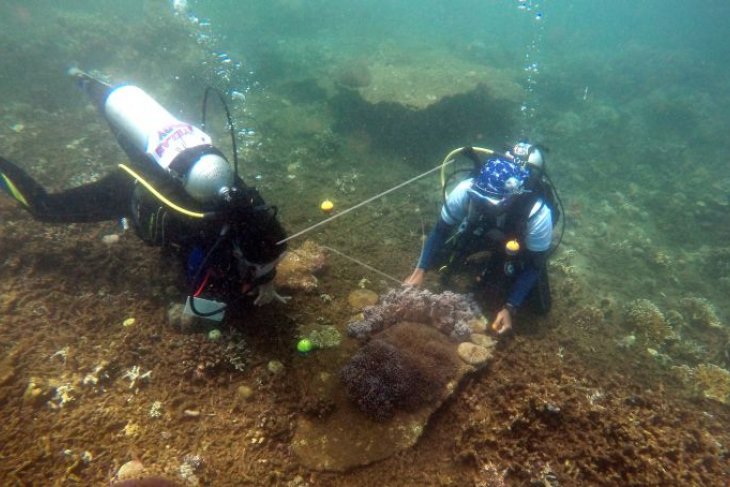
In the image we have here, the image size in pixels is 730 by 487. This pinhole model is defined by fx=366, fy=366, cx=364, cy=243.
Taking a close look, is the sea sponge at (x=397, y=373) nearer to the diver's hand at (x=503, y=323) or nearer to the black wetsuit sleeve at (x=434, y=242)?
the diver's hand at (x=503, y=323)

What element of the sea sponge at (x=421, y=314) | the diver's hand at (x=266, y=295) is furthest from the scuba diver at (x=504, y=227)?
the diver's hand at (x=266, y=295)

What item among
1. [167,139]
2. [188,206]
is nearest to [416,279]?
[188,206]

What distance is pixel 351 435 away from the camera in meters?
3.73

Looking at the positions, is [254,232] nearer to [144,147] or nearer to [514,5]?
[144,147]

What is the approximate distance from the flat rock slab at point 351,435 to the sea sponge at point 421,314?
836mm

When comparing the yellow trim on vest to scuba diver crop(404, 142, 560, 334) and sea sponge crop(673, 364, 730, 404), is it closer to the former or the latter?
scuba diver crop(404, 142, 560, 334)

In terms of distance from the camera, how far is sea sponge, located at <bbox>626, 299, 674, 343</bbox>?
6.42 metres

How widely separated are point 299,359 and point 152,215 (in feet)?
8.01

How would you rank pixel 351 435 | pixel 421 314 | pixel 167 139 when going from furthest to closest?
pixel 421 314 < pixel 167 139 < pixel 351 435

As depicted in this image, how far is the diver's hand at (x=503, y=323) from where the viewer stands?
4969mm

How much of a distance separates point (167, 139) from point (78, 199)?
1.74m

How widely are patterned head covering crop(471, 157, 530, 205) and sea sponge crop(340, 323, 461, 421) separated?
6.39 ft

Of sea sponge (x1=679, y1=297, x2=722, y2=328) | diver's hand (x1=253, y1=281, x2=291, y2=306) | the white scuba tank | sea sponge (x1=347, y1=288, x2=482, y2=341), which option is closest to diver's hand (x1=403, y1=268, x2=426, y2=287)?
sea sponge (x1=347, y1=288, x2=482, y2=341)

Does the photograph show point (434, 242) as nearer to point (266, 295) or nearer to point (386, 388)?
point (386, 388)
